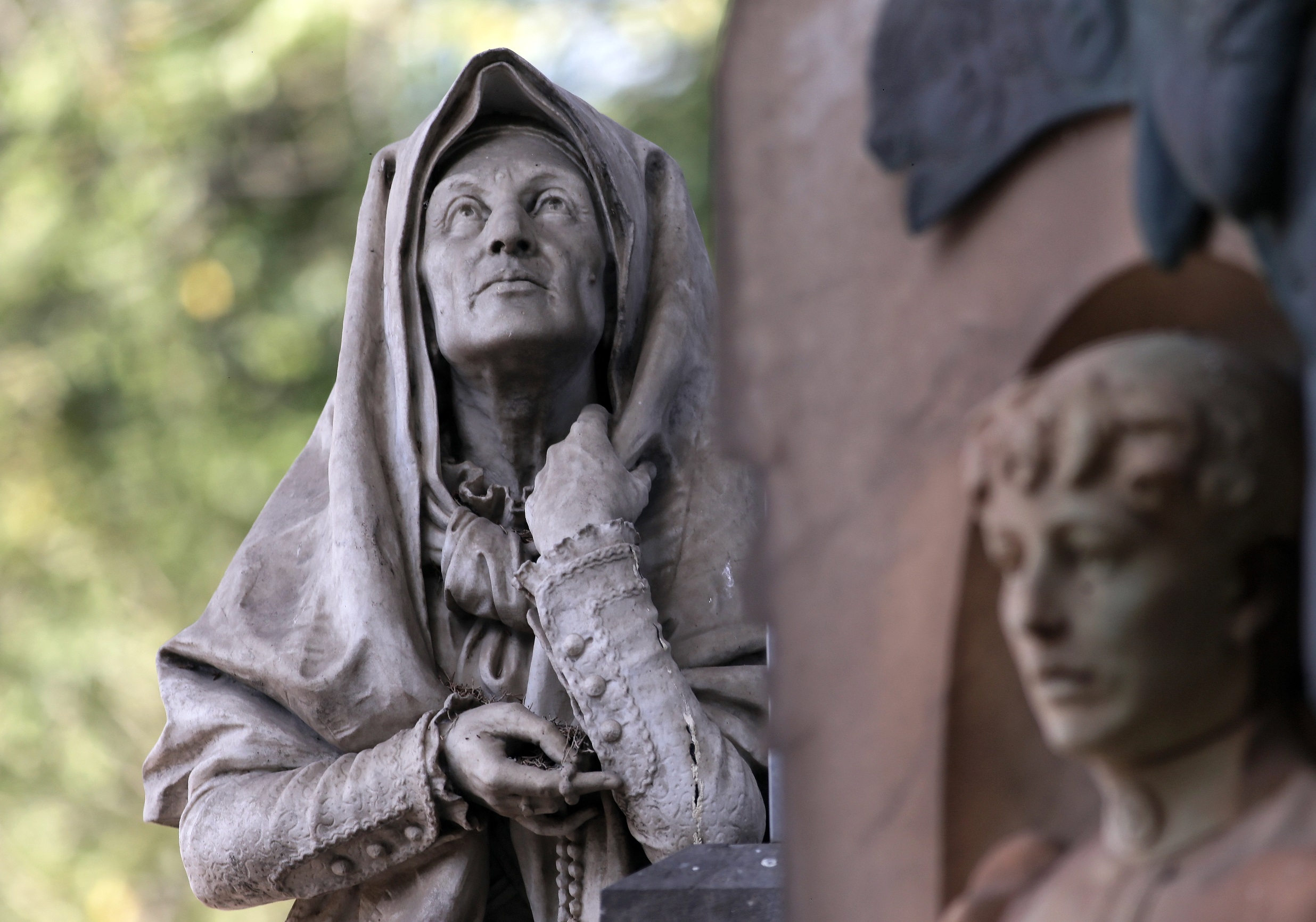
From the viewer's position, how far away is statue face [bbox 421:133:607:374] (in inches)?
108

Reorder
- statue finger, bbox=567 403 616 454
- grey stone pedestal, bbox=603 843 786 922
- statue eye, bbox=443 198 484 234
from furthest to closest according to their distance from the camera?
statue eye, bbox=443 198 484 234 → statue finger, bbox=567 403 616 454 → grey stone pedestal, bbox=603 843 786 922

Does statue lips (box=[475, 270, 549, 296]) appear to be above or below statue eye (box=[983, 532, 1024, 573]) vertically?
above

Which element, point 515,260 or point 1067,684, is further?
point 515,260

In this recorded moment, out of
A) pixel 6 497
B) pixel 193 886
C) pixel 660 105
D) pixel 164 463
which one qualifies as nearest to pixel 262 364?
pixel 164 463

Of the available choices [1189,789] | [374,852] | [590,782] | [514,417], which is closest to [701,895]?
[590,782]

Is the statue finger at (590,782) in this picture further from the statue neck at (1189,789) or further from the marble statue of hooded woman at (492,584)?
the statue neck at (1189,789)

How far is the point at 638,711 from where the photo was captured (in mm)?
2494

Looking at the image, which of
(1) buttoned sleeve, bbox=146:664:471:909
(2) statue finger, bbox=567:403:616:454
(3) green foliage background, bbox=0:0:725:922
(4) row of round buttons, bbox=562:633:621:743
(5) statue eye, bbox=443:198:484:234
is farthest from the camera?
(3) green foliage background, bbox=0:0:725:922

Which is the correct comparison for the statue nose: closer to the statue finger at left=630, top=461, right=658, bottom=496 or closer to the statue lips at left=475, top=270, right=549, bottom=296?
the statue lips at left=475, top=270, right=549, bottom=296

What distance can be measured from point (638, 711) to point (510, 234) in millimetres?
649

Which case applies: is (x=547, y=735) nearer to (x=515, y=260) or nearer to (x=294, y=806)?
(x=294, y=806)

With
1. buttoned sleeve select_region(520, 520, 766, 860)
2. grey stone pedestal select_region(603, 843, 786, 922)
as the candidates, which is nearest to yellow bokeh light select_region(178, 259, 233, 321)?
buttoned sleeve select_region(520, 520, 766, 860)

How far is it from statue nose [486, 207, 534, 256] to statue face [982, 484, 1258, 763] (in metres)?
1.66

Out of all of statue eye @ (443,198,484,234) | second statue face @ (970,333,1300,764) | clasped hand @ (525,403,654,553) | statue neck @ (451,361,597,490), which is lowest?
second statue face @ (970,333,1300,764)
